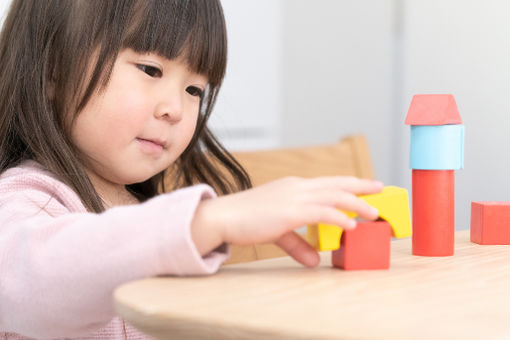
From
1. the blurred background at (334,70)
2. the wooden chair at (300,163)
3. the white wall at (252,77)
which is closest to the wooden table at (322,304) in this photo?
the wooden chair at (300,163)

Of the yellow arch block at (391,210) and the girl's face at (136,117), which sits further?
the girl's face at (136,117)

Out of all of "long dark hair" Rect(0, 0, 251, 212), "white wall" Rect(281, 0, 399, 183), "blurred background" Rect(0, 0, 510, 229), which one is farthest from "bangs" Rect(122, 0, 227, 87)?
"white wall" Rect(281, 0, 399, 183)

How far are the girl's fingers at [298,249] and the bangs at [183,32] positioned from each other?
338 millimetres

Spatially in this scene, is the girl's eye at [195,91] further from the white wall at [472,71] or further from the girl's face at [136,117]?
the white wall at [472,71]

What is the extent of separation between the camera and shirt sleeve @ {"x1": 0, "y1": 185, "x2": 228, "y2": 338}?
1.59 ft

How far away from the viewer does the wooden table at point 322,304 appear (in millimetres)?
372

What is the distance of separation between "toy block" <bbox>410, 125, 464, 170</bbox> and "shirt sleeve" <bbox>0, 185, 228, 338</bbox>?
202 mm

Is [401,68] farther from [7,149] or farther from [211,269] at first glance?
[211,269]

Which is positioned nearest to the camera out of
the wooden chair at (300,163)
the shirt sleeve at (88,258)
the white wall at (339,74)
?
the shirt sleeve at (88,258)

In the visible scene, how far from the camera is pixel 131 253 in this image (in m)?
0.49

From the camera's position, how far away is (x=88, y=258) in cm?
50

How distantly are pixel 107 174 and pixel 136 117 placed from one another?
0.11 metres

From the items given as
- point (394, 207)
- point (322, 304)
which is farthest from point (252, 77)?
point (322, 304)

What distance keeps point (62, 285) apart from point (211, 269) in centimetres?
11
